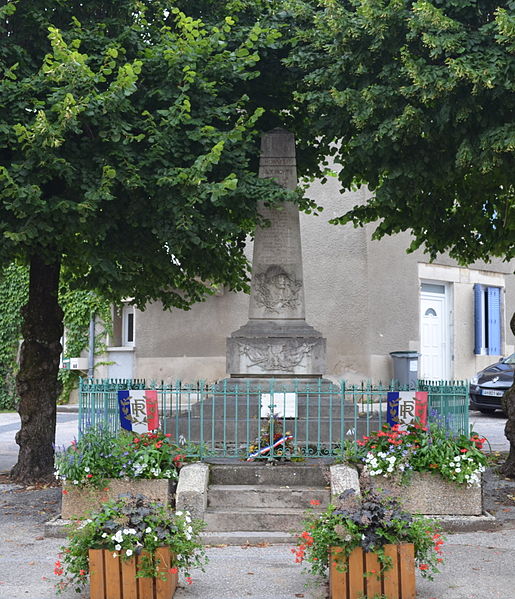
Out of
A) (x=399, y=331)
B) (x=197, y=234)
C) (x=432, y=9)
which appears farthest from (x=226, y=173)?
(x=399, y=331)

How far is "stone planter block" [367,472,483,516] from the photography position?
7.98 metres

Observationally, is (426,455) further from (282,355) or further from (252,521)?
(282,355)

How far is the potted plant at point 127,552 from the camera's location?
5.37 meters

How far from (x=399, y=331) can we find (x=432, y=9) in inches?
538

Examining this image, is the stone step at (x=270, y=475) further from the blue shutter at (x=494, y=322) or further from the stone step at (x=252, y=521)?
the blue shutter at (x=494, y=322)

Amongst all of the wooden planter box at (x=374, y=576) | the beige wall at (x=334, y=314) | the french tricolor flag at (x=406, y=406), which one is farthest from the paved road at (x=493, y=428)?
the wooden planter box at (x=374, y=576)

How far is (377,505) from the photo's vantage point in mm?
5492

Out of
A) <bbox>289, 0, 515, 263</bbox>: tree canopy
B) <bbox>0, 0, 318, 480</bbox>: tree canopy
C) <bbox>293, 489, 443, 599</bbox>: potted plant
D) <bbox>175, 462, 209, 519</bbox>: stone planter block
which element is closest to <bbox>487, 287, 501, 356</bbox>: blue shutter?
<bbox>289, 0, 515, 263</bbox>: tree canopy

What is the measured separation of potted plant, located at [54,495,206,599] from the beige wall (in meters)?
15.4

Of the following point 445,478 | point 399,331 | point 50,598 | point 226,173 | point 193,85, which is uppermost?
point 193,85

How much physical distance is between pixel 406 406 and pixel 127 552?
12.9 feet

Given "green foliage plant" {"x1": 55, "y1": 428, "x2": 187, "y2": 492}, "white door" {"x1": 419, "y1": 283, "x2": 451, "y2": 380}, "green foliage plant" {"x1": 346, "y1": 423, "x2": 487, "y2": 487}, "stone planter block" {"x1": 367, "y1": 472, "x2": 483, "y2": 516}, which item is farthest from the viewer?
"white door" {"x1": 419, "y1": 283, "x2": 451, "y2": 380}

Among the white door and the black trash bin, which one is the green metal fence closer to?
the black trash bin

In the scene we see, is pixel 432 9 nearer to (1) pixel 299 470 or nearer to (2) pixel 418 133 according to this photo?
(2) pixel 418 133
